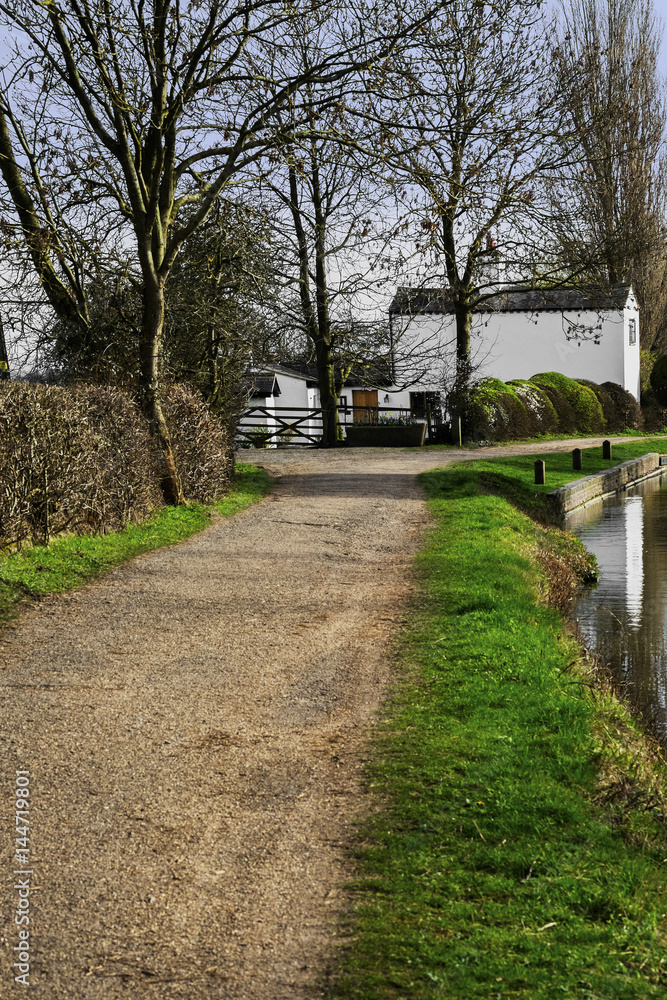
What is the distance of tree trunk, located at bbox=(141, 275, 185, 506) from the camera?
13805 millimetres

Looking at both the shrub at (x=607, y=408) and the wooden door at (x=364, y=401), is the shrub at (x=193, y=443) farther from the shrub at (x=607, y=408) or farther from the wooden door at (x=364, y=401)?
the wooden door at (x=364, y=401)

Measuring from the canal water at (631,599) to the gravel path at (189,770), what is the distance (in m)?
2.15

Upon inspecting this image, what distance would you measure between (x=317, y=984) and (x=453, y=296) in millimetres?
29707

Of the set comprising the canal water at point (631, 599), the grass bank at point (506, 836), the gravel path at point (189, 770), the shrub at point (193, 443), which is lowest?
the canal water at point (631, 599)

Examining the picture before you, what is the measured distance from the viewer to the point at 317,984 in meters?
3.30

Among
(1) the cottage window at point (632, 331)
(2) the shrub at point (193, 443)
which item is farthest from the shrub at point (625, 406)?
(2) the shrub at point (193, 443)

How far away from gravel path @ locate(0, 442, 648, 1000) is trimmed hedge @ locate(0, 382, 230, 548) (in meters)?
1.11

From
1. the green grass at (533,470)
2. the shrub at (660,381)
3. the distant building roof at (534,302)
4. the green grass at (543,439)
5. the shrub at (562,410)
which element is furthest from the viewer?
the shrub at (660,381)

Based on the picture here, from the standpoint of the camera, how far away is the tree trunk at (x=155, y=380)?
13805 mm

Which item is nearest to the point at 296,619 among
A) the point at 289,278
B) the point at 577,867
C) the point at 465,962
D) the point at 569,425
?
the point at 577,867

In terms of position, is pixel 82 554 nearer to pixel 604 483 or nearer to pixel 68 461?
pixel 68 461

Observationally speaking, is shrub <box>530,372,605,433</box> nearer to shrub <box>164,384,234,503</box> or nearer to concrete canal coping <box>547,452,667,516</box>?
concrete canal coping <box>547,452,667,516</box>

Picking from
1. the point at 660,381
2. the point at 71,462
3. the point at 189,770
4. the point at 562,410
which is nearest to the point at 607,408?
the point at 562,410

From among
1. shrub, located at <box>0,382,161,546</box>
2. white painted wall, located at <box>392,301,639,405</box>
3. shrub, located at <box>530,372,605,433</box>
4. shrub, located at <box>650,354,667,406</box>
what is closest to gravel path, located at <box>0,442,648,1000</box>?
shrub, located at <box>0,382,161,546</box>
